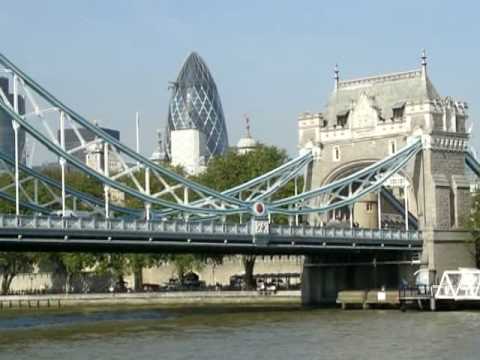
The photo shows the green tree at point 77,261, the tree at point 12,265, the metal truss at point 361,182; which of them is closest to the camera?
the metal truss at point 361,182

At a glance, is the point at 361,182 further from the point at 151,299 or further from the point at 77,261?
the point at 77,261

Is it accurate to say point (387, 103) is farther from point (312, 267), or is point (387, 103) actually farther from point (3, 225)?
point (3, 225)

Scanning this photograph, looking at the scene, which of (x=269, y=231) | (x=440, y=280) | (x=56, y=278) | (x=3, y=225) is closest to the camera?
(x=3, y=225)

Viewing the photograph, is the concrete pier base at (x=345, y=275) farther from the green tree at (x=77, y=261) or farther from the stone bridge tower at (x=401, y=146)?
the green tree at (x=77, y=261)

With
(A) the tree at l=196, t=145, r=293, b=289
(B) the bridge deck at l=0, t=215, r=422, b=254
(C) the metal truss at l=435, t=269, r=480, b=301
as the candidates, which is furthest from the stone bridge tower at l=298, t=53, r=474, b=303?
(A) the tree at l=196, t=145, r=293, b=289

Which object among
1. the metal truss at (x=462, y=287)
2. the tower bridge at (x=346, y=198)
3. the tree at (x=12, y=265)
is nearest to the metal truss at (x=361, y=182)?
the tower bridge at (x=346, y=198)

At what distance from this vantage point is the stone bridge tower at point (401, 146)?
7856 centimetres

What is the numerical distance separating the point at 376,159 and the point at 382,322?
68.5 ft

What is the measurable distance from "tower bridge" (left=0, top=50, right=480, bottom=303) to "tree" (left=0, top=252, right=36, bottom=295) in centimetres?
2049

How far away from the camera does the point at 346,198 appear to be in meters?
78.5

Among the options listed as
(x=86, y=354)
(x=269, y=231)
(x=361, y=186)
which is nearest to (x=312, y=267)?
(x=361, y=186)

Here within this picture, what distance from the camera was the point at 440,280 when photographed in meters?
75.0

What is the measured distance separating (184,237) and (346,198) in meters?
14.8

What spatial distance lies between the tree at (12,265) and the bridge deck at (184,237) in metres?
32.3
